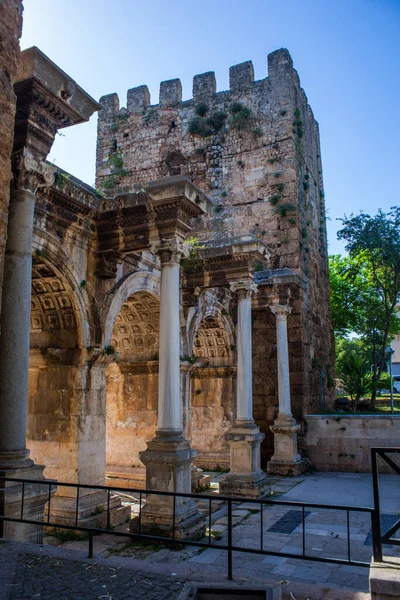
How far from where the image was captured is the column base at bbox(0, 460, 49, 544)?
5.37m

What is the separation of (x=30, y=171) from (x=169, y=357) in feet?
12.6

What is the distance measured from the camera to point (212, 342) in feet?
51.0

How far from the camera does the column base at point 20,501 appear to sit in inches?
211

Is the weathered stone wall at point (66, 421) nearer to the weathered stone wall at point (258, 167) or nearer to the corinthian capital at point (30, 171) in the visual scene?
the corinthian capital at point (30, 171)

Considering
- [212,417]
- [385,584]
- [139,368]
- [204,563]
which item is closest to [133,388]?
[139,368]

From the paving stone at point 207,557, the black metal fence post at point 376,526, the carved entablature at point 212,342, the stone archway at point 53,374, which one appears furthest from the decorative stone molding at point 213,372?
the black metal fence post at point 376,526

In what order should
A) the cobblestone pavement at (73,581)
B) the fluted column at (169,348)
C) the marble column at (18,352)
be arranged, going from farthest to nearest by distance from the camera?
the fluted column at (169,348) → the marble column at (18,352) → the cobblestone pavement at (73,581)

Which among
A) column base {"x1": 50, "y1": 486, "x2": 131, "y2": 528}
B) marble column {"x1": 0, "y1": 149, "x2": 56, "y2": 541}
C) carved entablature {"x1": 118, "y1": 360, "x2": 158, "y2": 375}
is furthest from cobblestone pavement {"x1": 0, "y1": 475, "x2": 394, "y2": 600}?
carved entablature {"x1": 118, "y1": 360, "x2": 158, "y2": 375}

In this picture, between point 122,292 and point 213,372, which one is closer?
point 122,292

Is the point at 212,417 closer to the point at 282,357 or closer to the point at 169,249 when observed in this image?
the point at 282,357

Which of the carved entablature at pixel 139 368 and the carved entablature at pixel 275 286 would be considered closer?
the carved entablature at pixel 139 368

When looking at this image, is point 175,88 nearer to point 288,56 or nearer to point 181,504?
point 288,56

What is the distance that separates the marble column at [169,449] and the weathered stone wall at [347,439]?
296 inches

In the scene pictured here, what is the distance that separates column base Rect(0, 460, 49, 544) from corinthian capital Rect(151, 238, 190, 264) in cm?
420
